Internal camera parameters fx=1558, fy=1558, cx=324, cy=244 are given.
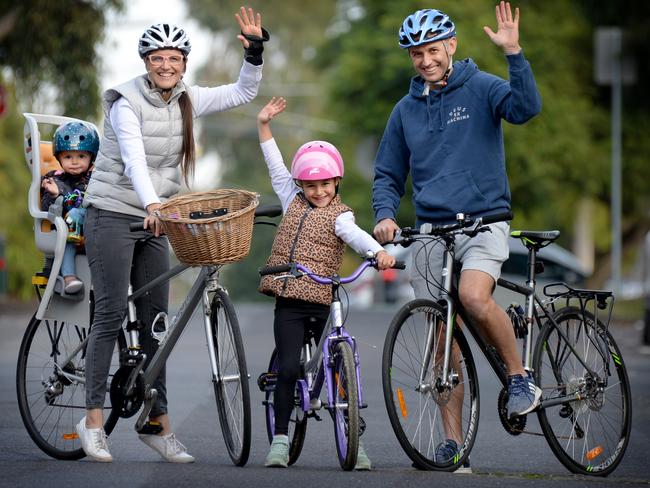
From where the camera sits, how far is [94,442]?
7453 millimetres

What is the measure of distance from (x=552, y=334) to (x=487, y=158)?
91 centimetres

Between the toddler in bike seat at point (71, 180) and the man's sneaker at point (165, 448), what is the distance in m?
0.82

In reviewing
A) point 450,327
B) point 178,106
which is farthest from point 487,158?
point 178,106

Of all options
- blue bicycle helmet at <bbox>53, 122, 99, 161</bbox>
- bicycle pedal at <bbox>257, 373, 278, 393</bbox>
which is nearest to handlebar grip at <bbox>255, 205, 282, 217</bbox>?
bicycle pedal at <bbox>257, 373, 278, 393</bbox>

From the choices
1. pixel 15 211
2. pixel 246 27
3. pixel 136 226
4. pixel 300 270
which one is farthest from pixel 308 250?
pixel 15 211

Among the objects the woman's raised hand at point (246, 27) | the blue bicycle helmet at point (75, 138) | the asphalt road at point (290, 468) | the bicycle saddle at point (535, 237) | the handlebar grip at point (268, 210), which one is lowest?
the asphalt road at point (290, 468)

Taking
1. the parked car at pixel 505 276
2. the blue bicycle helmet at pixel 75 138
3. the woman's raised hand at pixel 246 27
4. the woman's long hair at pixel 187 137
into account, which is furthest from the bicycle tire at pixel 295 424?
the parked car at pixel 505 276

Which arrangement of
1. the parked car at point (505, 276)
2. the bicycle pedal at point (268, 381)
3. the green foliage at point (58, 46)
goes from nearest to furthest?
the bicycle pedal at point (268, 381), the green foliage at point (58, 46), the parked car at point (505, 276)

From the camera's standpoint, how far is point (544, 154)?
33.0m

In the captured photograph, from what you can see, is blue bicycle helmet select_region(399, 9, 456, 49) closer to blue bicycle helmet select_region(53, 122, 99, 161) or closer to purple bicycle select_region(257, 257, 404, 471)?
purple bicycle select_region(257, 257, 404, 471)

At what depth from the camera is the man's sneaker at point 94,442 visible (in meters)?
7.44

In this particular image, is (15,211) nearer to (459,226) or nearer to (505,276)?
(505,276)

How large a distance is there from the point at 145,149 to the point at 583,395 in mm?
2417

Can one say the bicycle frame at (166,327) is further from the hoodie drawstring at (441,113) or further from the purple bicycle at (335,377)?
the hoodie drawstring at (441,113)
